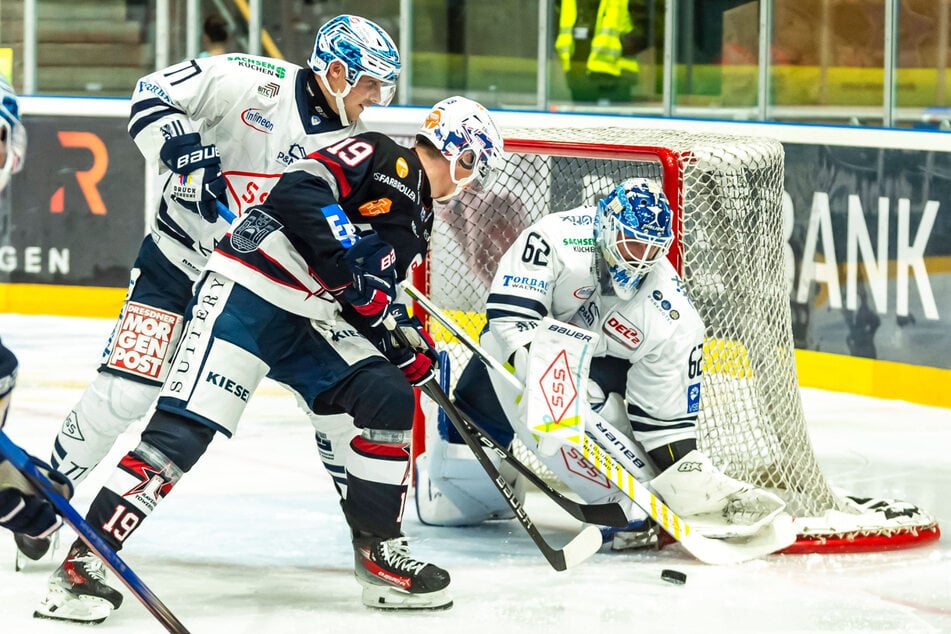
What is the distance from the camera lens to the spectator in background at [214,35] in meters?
7.70

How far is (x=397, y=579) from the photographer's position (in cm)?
302

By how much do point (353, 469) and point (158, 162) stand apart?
2.94ft

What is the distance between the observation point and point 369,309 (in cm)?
292

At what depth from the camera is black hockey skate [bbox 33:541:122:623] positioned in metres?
2.83

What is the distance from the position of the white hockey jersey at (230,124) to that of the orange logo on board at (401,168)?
0.54 m

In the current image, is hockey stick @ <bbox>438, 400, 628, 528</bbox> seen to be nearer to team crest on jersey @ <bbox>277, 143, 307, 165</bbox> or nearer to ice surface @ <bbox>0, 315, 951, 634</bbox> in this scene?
ice surface @ <bbox>0, 315, 951, 634</bbox>

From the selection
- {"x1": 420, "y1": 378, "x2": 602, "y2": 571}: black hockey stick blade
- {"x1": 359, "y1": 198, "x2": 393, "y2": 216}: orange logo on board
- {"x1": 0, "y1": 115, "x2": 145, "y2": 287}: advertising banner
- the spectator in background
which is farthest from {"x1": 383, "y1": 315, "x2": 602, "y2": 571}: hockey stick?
the spectator in background

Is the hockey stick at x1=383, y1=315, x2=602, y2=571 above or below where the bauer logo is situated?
below

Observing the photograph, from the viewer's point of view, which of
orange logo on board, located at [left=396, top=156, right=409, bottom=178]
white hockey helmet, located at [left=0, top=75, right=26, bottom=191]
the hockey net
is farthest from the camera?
the hockey net

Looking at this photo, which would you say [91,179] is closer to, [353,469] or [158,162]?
[158,162]

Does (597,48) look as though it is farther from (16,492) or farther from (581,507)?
(16,492)

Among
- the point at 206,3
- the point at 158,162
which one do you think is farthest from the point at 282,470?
the point at 206,3

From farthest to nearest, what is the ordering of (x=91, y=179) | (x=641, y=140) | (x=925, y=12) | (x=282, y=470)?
1. (x=91, y=179)
2. (x=925, y=12)
3. (x=282, y=470)
4. (x=641, y=140)

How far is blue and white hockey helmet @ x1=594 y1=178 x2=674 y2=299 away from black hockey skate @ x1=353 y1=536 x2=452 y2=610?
2.71 ft
